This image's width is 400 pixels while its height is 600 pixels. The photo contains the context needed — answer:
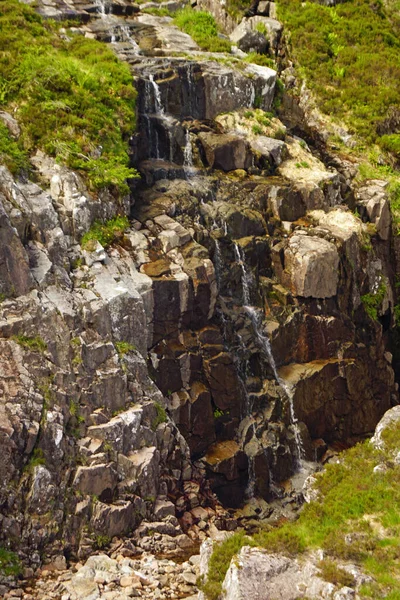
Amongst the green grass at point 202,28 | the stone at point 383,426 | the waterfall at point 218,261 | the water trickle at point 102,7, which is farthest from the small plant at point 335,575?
the water trickle at point 102,7

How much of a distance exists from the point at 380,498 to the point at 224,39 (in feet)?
99.8

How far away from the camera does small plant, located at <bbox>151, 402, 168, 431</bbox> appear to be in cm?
2131

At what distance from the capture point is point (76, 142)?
83.5 ft

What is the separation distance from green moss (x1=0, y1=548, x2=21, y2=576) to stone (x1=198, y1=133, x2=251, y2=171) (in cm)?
1848

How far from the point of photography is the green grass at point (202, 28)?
126 ft

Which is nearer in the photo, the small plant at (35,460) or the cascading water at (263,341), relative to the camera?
the small plant at (35,460)

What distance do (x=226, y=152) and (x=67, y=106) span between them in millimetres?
7404

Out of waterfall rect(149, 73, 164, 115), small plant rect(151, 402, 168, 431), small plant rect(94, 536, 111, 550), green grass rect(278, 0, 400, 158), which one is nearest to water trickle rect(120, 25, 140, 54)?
waterfall rect(149, 73, 164, 115)

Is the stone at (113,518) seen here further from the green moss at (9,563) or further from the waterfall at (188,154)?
the waterfall at (188,154)

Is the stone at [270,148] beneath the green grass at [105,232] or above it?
above

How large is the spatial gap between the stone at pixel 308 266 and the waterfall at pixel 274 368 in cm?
204

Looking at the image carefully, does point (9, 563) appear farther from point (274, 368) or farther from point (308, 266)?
point (308, 266)

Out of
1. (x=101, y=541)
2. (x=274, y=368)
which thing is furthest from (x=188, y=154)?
(x=101, y=541)

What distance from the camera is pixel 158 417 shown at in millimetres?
21484
